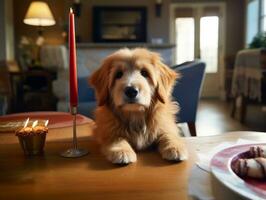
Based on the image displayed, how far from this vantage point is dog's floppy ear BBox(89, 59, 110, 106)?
891mm

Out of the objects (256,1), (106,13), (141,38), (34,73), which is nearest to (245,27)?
(256,1)

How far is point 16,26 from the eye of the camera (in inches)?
271

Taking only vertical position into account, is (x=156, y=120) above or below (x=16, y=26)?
below

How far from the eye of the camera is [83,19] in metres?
6.84

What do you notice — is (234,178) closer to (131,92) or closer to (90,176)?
(90,176)

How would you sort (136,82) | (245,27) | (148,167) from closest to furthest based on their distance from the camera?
(148,167) → (136,82) → (245,27)

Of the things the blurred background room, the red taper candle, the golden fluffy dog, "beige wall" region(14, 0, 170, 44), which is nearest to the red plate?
the golden fluffy dog

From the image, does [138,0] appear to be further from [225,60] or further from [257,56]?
[257,56]

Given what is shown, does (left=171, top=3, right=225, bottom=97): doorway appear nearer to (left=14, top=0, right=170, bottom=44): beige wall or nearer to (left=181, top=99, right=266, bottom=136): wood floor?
(left=14, top=0, right=170, bottom=44): beige wall

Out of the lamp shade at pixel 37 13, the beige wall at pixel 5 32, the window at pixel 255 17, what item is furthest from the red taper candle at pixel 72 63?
the window at pixel 255 17

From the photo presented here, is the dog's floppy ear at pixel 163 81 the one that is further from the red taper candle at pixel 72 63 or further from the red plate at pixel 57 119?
the red plate at pixel 57 119

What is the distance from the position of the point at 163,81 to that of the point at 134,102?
14 centimetres

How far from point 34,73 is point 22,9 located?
2.31 meters

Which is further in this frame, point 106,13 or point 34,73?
point 106,13
